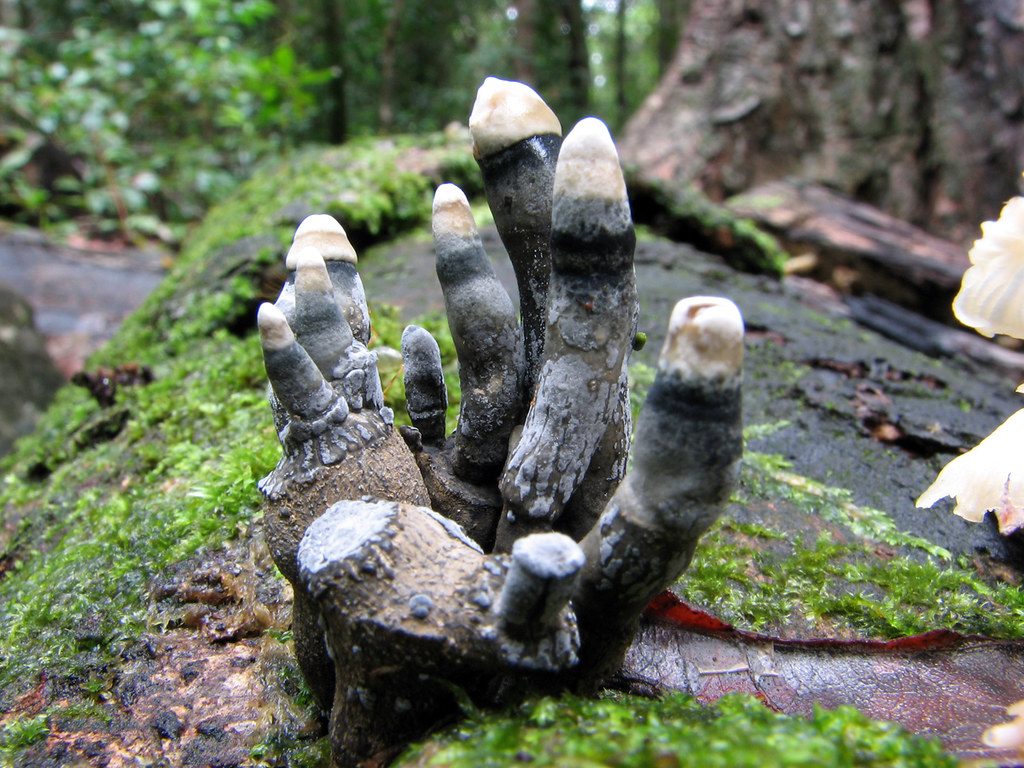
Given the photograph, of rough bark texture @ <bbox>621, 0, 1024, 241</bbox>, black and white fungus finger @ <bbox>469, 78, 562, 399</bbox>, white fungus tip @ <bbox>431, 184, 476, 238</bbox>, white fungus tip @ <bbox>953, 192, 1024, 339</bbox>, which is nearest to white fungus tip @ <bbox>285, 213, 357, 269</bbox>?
white fungus tip @ <bbox>431, 184, 476, 238</bbox>

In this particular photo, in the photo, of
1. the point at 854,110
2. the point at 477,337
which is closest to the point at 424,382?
the point at 477,337

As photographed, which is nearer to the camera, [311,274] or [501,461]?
[311,274]

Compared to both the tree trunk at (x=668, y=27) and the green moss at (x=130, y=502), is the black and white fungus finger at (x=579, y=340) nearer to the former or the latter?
the green moss at (x=130, y=502)

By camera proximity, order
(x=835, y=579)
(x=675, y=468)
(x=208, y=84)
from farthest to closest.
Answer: (x=208, y=84) → (x=835, y=579) → (x=675, y=468)

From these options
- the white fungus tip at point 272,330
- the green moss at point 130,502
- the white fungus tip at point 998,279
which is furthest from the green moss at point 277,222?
the white fungus tip at point 998,279

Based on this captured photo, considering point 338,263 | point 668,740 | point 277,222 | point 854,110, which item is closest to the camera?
point 668,740

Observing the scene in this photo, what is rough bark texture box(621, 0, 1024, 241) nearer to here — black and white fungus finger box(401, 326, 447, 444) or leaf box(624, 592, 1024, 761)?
black and white fungus finger box(401, 326, 447, 444)

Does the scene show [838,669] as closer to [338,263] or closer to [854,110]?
[338,263]

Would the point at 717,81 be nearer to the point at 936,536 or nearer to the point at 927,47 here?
the point at 927,47
